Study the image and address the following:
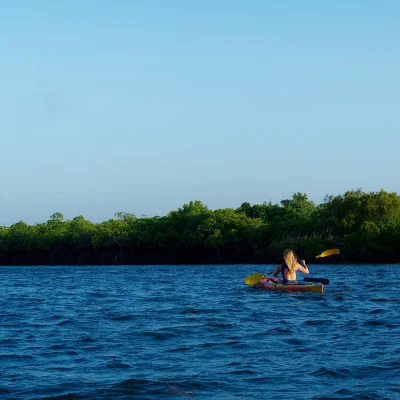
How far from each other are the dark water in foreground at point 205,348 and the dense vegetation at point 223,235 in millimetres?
40125

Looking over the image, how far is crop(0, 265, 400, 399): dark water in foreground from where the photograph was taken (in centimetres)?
1034

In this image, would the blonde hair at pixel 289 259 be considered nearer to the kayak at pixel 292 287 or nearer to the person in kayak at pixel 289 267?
the person in kayak at pixel 289 267

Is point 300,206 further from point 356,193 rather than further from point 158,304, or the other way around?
point 158,304

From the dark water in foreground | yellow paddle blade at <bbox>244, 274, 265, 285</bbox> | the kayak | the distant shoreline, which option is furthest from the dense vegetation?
the dark water in foreground

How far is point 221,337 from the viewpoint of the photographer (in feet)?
49.3

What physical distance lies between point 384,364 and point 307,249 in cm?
5286

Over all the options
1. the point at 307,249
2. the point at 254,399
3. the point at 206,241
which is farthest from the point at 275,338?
the point at 206,241

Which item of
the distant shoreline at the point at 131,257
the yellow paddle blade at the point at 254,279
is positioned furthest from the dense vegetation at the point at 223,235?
the yellow paddle blade at the point at 254,279

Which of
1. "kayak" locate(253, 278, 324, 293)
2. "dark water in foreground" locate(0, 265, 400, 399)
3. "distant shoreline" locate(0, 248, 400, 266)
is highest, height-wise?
"distant shoreline" locate(0, 248, 400, 266)

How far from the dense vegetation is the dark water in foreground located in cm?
A: 4012

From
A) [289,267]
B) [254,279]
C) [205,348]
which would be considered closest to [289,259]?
[289,267]

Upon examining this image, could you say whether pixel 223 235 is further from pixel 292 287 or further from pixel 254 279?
pixel 292 287

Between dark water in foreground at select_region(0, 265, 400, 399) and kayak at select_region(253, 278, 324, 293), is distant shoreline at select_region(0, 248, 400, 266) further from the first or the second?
dark water in foreground at select_region(0, 265, 400, 399)

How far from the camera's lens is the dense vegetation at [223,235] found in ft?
208
